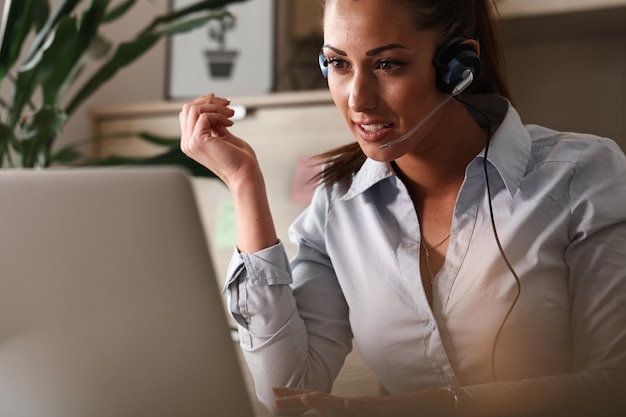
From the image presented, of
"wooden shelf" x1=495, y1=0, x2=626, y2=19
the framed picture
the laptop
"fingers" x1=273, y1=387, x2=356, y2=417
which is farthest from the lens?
the framed picture

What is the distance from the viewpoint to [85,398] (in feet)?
1.90

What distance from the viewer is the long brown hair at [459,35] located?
98 cm

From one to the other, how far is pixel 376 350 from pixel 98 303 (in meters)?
0.62

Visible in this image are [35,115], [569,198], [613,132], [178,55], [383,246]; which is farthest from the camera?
[178,55]

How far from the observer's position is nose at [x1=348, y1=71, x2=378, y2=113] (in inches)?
38.7

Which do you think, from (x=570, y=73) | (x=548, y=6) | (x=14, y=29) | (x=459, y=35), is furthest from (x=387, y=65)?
(x=570, y=73)

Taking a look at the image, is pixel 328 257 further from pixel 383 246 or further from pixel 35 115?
pixel 35 115

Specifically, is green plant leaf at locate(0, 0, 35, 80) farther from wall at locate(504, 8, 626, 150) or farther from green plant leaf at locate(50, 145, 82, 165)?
wall at locate(504, 8, 626, 150)

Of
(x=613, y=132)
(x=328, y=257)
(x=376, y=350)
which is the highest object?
(x=613, y=132)

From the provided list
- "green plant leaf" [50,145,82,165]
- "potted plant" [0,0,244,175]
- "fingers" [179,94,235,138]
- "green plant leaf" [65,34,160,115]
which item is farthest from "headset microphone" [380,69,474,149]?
"green plant leaf" [50,145,82,165]

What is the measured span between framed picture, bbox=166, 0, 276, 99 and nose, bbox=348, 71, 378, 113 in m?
1.36

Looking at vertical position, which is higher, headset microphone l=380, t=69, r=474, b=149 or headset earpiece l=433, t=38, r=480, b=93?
headset earpiece l=433, t=38, r=480, b=93

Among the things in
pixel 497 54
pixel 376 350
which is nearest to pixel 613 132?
pixel 497 54

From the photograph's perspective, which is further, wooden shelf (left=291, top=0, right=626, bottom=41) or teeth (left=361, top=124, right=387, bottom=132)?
wooden shelf (left=291, top=0, right=626, bottom=41)
